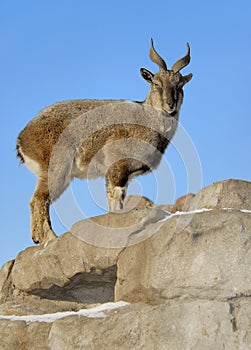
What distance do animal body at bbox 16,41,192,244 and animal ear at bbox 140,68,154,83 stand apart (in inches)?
0.8

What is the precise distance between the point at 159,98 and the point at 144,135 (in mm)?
826

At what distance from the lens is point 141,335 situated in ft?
22.7

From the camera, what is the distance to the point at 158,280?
24.5 feet

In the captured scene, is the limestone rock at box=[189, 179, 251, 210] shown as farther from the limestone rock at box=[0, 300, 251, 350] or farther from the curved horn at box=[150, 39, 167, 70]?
the curved horn at box=[150, 39, 167, 70]

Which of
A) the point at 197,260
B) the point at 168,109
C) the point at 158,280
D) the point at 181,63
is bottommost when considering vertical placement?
the point at 158,280

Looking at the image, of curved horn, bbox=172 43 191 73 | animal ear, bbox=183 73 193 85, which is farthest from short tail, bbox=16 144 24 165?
animal ear, bbox=183 73 193 85

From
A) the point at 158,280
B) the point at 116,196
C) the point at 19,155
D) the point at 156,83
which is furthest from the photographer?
the point at 156,83

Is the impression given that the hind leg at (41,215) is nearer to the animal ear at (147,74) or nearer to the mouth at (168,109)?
the mouth at (168,109)

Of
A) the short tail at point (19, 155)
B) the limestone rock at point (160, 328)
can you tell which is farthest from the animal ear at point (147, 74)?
the limestone rock at point (160, 328)

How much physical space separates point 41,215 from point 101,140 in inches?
75.2

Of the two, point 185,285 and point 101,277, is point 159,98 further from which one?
point 185,285

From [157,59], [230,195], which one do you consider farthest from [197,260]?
[157,59]

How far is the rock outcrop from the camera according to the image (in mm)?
6785

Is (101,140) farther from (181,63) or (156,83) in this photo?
(181,63)
